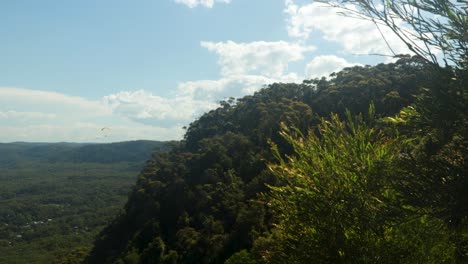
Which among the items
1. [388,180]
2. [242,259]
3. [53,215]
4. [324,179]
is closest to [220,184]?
[242,259]

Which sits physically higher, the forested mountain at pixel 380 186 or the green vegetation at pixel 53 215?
the forested mountain at pixel 380 186

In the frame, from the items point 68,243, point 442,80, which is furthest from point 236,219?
point 68,243

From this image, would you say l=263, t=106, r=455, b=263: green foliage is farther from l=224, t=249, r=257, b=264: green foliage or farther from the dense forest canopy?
l=224, t=249, r=257, b=264: green foliage

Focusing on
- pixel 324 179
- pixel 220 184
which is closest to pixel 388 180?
pixel 324 179

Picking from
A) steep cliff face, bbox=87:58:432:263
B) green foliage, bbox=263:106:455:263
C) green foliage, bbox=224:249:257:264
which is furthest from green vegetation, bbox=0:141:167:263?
green foliage, bbox=263:106:455:263

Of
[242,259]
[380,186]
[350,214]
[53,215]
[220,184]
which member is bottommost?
[53,215]

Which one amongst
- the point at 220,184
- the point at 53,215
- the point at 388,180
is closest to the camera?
the point at 388,180

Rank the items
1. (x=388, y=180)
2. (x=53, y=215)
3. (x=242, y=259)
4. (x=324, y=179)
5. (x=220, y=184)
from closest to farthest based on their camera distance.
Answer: (x=388, y=180)
(x=324, y=179)
(x=242, y=259)
(x=220, y=184)
(x=53, y=215)

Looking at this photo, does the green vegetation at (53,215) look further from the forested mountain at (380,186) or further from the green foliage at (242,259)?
the forested mountain at (380,186)

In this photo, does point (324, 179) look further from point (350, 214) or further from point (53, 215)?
point (53, 215)

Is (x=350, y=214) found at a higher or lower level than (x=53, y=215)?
higher

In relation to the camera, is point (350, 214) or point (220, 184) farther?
point (220, 184)

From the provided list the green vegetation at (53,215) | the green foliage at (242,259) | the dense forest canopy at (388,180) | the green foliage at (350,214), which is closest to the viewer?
the dense forest canopy at (388,180)

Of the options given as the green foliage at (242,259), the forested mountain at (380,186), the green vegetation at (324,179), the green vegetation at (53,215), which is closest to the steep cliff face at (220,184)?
the green vegetation at (324,179)
